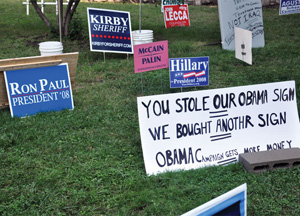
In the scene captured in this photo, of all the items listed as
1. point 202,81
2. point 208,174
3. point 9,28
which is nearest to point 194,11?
point 9,28

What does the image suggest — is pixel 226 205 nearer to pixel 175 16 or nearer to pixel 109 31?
pixel 109 31

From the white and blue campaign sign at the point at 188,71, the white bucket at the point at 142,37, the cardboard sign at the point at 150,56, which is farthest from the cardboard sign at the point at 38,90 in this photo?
the white bucket at the point at 142,37

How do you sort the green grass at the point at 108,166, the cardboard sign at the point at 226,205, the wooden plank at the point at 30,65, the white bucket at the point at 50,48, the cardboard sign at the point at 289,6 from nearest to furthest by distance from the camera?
the cardboard sign at the point at 226,205, the green grass at the point at 108,166, the wooden plank at the point at 30,65, the white bucket at the point at 50,48, the cardboard sign at the point at 289,6

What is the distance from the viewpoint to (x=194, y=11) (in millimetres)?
17984

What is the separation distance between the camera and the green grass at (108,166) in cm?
376

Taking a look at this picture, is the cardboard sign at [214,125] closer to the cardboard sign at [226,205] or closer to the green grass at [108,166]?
the green grass at [108,166]

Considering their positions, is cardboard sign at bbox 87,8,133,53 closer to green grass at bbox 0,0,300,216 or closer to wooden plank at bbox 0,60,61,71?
green grass at bbox 0,0,300,216

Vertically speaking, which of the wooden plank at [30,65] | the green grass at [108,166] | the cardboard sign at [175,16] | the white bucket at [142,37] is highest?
the cardboard sign at [175,16]

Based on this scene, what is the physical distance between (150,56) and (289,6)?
4378mm

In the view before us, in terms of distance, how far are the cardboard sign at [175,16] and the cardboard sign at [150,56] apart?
23.6ft

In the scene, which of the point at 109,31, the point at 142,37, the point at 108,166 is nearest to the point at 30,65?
the point at 108,166

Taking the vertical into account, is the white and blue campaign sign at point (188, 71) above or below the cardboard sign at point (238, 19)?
below

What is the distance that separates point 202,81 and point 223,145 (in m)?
2.14

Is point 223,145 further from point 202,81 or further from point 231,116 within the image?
point 202,81
